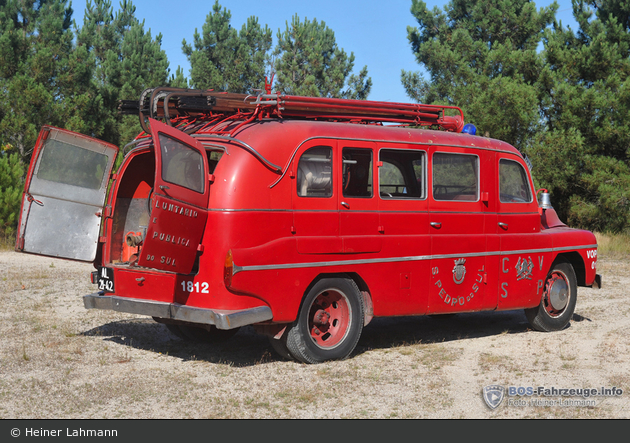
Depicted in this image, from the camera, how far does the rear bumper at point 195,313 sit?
614 cm

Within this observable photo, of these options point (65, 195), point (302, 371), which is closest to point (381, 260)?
point (302, 371)

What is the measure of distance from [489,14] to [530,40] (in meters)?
2.06

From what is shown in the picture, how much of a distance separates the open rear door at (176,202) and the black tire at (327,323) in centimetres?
125

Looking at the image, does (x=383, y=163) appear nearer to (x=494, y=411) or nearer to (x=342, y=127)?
(x=342, y=127)

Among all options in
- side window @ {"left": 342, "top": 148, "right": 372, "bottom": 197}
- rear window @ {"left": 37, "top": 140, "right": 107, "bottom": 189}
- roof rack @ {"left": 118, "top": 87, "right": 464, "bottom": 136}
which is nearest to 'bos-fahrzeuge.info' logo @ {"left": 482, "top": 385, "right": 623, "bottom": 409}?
→ side window @ {"left": 342, "top": 148, "right": 372, "bottom": 197}

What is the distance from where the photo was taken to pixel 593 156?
20953 millimetres

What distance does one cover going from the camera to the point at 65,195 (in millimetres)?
7387

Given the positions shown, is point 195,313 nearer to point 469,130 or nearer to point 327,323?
point 327,323

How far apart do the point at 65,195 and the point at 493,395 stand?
16.0ft

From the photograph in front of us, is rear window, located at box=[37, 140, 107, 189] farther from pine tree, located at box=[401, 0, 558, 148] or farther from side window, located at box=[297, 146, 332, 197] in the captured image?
pine tree, located at box=[401, 0, 558, 148]

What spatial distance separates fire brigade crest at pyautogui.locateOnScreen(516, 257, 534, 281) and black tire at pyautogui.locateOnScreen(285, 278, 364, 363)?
2486 millimetres

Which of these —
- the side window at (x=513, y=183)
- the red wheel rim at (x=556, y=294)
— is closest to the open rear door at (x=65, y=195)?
the side window at (x=513, y=183)
